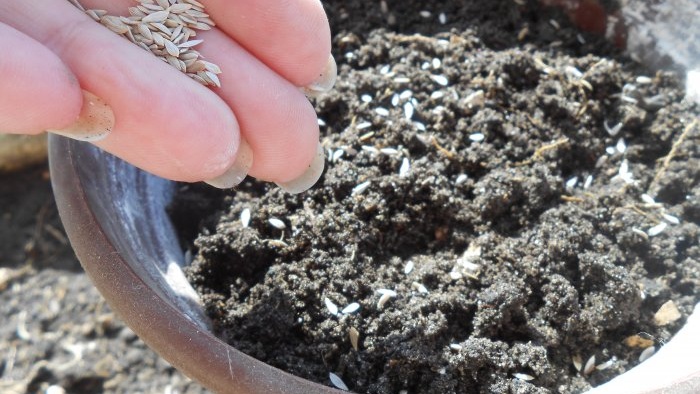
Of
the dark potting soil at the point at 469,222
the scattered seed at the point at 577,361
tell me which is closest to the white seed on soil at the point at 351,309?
the dark potting soil at the point at 469,222

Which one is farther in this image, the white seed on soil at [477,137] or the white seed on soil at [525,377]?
the white seed on soil at [477,137]

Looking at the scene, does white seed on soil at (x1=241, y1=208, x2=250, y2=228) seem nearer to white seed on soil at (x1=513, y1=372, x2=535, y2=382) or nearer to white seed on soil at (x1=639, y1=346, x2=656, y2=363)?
white seed on soil at (x1=513, y1=372, x2=535, y2=382)

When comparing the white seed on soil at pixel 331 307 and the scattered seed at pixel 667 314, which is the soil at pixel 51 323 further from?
the scattered seed at pixel 667 314

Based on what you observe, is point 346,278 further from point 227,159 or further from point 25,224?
point 25,224

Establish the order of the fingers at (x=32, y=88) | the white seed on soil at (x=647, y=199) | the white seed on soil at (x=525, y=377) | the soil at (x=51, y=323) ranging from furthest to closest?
the soil at (x=51, y=323)
the white seed on soil at (x=647, y=199)
the white seed on soil at (x=525, y=377)
the fingers at (x=32, y=88)

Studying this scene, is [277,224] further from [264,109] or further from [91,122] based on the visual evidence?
[91,122]

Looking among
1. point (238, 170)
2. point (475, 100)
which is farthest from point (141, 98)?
point (475, 100)
